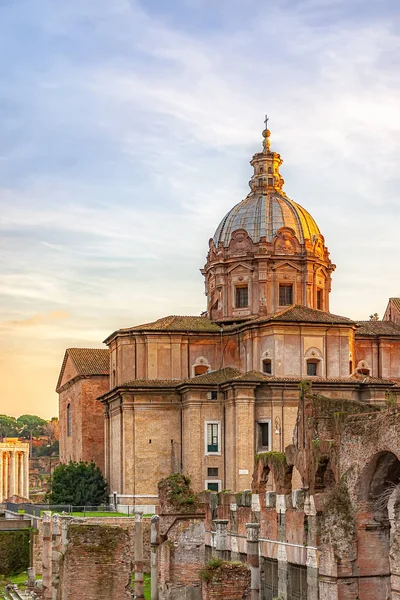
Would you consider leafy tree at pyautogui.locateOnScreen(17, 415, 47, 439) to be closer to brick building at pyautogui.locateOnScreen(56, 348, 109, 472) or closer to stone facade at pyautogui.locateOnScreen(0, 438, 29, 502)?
stone facade at pyautogui.locateOnScreen(0, 438, 29, 502)

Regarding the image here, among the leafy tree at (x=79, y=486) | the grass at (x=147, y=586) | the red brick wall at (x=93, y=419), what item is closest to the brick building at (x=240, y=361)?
the leafy tree at (x=79, y=486)

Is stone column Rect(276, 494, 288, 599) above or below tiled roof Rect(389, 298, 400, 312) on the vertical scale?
below

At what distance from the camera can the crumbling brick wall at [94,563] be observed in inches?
1035

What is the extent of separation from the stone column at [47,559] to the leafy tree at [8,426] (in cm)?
13538

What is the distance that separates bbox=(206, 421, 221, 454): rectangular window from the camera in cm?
5531

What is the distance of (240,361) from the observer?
193ft

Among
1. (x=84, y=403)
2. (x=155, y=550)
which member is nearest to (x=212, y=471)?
(x=84, y=403)

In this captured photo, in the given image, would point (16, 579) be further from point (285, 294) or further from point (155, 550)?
point (285, 294)

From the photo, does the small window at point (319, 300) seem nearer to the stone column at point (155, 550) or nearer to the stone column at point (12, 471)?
the stone column at point (155, 550)

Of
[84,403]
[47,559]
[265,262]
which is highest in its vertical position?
[265,262]

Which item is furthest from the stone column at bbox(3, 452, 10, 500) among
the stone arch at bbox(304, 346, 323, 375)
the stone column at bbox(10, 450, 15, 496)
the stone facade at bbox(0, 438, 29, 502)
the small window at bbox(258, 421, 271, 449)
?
the stone arch at bbox(304, 346, 323, 375)

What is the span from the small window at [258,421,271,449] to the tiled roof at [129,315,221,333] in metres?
7.23

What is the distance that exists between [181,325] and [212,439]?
298 inches

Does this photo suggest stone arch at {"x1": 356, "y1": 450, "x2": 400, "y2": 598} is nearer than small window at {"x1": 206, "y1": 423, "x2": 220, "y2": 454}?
Yes
